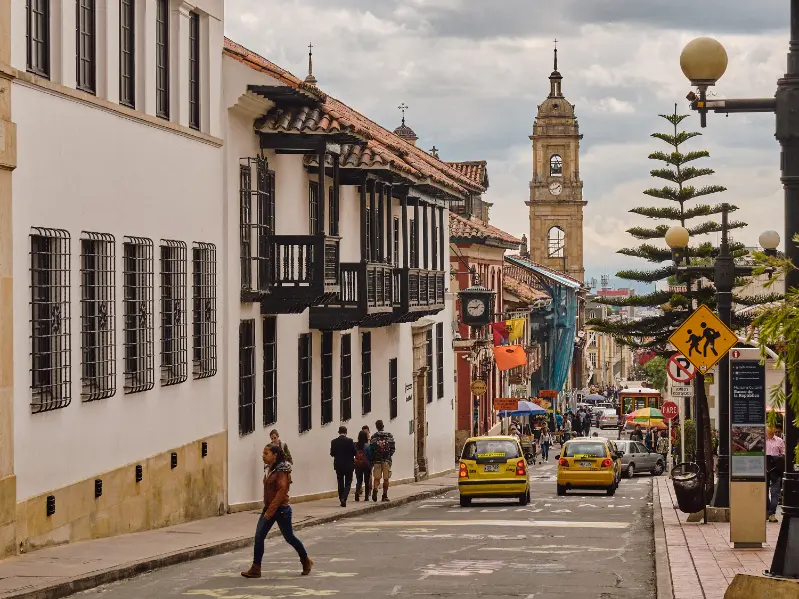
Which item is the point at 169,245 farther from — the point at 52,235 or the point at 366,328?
the point at 366,328

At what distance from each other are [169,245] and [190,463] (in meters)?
3.38

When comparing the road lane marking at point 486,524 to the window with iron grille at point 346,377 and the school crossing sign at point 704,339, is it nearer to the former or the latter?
the school crossing sign at point 704,339

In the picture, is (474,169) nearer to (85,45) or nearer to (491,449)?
(491,449)

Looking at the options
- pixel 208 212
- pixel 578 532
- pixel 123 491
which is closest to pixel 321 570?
pixel 123 491

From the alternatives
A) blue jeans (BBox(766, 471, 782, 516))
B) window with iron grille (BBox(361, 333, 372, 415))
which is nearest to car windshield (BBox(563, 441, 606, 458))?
window with iron grille (BBox(361, 333, 372, 415))

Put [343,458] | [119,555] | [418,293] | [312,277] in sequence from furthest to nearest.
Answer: [418,293]
[343,458]
[312,277]
[119,555]

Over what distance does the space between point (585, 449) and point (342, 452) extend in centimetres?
894

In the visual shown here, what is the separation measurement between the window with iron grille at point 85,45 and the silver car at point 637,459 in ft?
111

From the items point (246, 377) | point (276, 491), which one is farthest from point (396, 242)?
point (276, 491)

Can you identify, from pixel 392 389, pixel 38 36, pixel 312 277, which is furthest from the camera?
pixel 392 389

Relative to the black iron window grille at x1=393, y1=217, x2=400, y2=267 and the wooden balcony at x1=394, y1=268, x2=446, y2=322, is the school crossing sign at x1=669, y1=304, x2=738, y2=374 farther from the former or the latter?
the black iron window grille at x1=393, y1=217, x2=400, y2=267

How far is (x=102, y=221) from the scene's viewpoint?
19266mm

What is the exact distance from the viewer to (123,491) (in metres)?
19.9

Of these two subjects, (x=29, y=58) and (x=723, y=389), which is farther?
(x=723, y=389)
